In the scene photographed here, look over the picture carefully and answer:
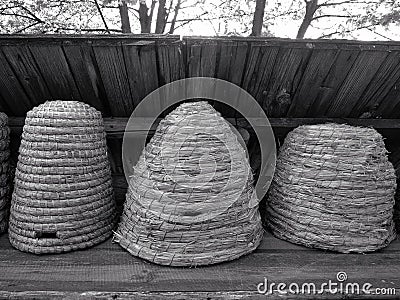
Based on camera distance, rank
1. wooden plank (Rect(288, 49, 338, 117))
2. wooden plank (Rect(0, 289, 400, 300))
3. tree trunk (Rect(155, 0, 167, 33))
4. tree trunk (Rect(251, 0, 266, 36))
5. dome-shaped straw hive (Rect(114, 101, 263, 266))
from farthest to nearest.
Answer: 1. tree trunk (Rect(155, 0, 167, 33))
2. tree trunk (Rect(251, 0, 266, 36))
3. wooden plank (Rect(288, 49, 338, 117))
4. dome-shaped straw hive (Rect(114, 101, 263, 266))
5. wooden plank (Rect(0, 289, 400, 300))

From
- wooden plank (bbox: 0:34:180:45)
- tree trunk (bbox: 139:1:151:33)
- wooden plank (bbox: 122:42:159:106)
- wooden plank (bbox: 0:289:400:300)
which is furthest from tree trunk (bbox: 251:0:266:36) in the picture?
wooden plank (bbox: 0:289:400:300)

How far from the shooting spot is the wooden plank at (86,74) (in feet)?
4.05

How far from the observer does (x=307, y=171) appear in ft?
4.29

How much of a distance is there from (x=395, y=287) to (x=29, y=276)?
1.07 m

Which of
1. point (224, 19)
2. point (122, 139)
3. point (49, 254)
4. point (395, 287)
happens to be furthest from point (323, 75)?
point (224, 19)

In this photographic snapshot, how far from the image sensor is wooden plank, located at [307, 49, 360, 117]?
1.27 metres

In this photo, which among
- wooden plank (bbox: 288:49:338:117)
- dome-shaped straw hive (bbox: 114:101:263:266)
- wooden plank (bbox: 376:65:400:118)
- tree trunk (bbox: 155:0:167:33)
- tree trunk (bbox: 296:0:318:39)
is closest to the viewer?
dome-shaped straw hive (bbox: 114:101:263:266)

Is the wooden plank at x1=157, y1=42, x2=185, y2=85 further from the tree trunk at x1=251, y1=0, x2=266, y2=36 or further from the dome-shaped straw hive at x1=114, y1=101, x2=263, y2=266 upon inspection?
the tree trunk at x1=251, y1=0, x2=266, y2=36

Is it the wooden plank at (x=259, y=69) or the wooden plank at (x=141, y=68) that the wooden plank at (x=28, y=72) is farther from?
the wooden plank at (x=259, y=69)

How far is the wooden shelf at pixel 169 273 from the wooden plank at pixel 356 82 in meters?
0.58

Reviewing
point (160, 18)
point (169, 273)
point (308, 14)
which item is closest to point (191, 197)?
point (169, 273)

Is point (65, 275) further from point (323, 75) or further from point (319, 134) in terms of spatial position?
point (323, 75)

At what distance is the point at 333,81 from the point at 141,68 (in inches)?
28.0

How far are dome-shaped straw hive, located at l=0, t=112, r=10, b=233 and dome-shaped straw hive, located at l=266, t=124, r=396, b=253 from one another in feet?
3.42
